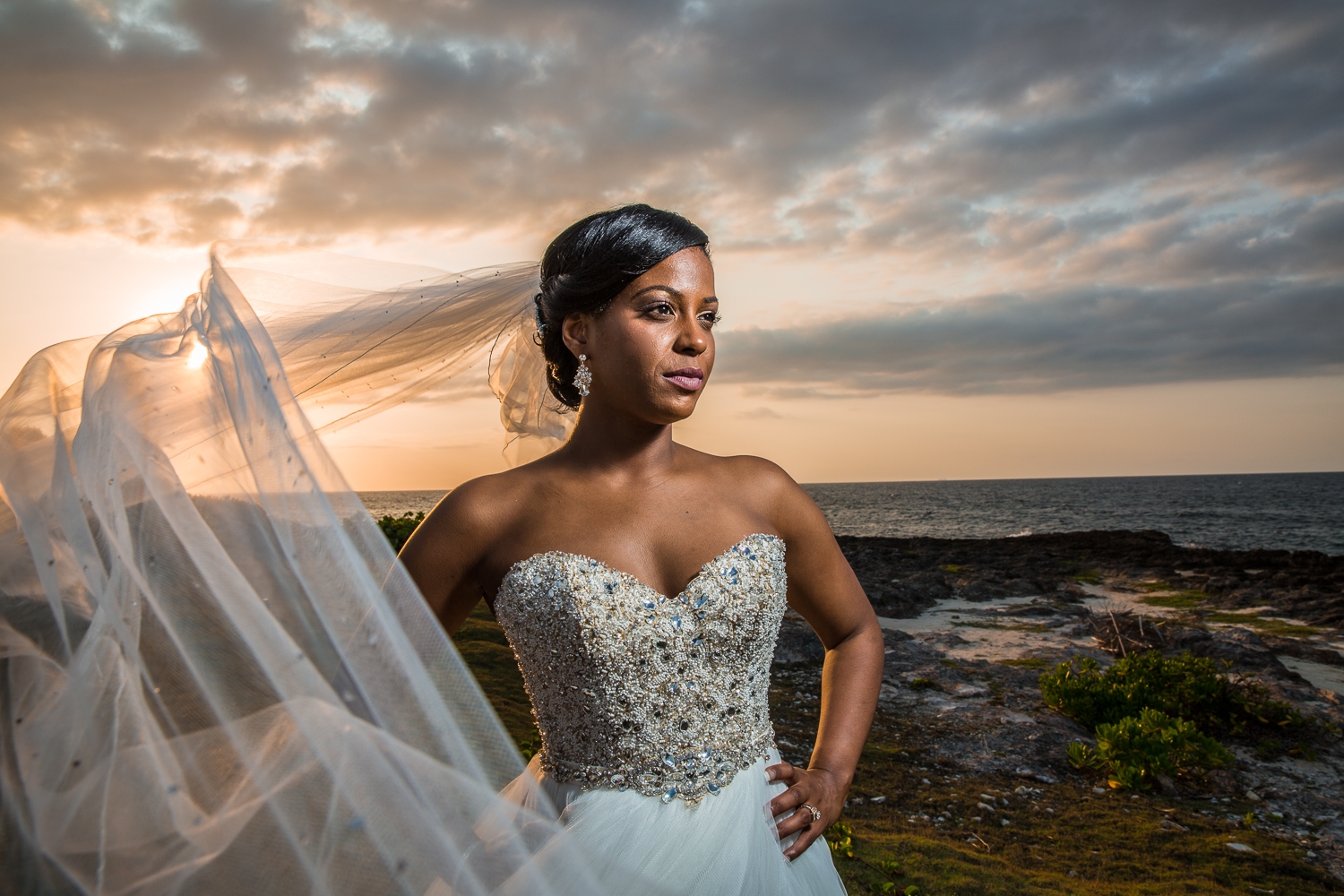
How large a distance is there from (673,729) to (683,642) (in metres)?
0.23

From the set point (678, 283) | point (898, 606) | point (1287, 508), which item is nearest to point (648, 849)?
point (678, 283)

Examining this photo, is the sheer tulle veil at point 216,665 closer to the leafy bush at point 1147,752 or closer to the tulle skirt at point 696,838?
the tulle skirt at point 696,838

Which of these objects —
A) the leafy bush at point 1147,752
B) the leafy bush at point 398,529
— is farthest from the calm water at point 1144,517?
the leafy bush at point 1147,752

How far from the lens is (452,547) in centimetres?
222

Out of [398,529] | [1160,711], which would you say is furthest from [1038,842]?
[398,529]

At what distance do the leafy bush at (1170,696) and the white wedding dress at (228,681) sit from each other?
19.8ft

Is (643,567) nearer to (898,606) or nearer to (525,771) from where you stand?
(525,771)

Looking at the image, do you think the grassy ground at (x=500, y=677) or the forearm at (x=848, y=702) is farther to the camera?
the grassy ground at (x=500, y=677)

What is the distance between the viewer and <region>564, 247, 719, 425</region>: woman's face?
215 cm

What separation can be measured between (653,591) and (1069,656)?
922 cm

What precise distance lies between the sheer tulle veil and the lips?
867 millimetres

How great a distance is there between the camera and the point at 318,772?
1.40m

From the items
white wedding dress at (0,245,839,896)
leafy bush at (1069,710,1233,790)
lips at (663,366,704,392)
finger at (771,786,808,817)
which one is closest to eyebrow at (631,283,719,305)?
lips at (663,366,704,392)

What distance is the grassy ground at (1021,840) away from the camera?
3.85 metres
